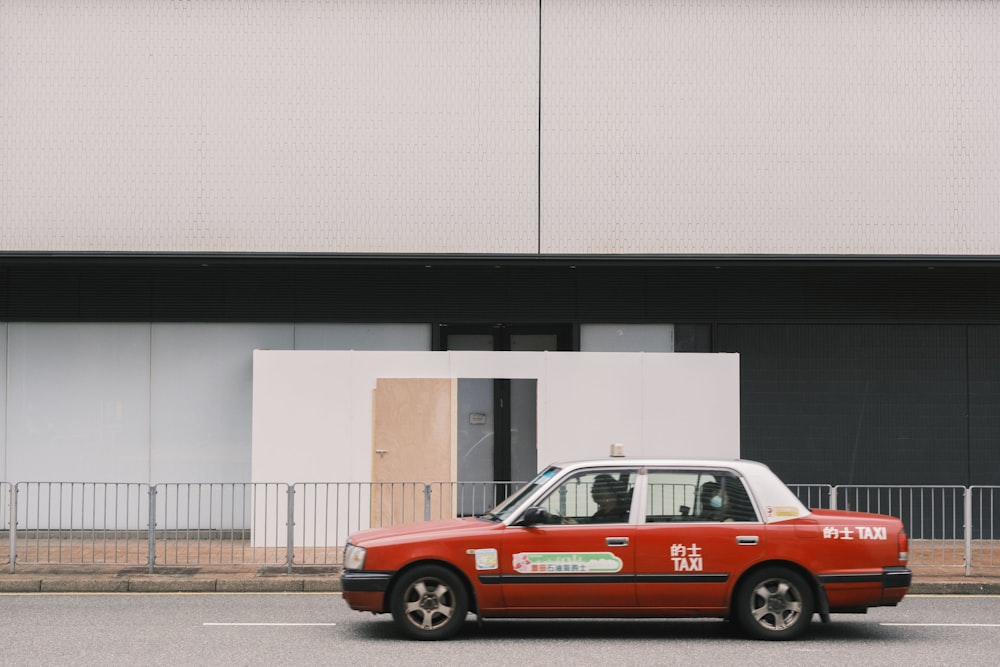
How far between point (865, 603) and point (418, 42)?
11399mm

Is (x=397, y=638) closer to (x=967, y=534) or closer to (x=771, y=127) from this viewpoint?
(x=967, y=534)

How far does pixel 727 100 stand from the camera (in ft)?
62.1

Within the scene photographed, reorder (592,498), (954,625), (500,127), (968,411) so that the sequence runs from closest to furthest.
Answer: (592,498) < (954,625) < (500,127) < (968,411)

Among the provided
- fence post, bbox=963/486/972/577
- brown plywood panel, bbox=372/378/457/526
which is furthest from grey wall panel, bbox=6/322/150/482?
fence post, bbox=963/486/972/577

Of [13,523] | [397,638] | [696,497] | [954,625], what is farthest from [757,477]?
[13,523]

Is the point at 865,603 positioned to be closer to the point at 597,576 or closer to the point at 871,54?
the point at 597,576

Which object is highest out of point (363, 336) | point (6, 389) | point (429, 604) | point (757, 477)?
point (363, 336)

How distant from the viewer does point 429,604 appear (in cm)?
1065

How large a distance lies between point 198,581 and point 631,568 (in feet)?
17.9

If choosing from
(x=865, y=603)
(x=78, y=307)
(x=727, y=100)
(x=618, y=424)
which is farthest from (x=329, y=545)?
(x=727, y=100)

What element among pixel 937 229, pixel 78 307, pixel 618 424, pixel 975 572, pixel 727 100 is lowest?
pixel 975 572

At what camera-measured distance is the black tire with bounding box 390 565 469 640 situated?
10.6 meters

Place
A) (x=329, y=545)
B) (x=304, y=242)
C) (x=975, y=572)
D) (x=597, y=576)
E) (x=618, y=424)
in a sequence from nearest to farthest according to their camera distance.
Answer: (x=597, y=576), (x=975, y=572), (x=329, y=545), (x=618, y=424), (x=304, y=242)

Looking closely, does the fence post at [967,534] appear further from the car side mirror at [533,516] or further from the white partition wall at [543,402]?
the car side mirror at [533,516]
